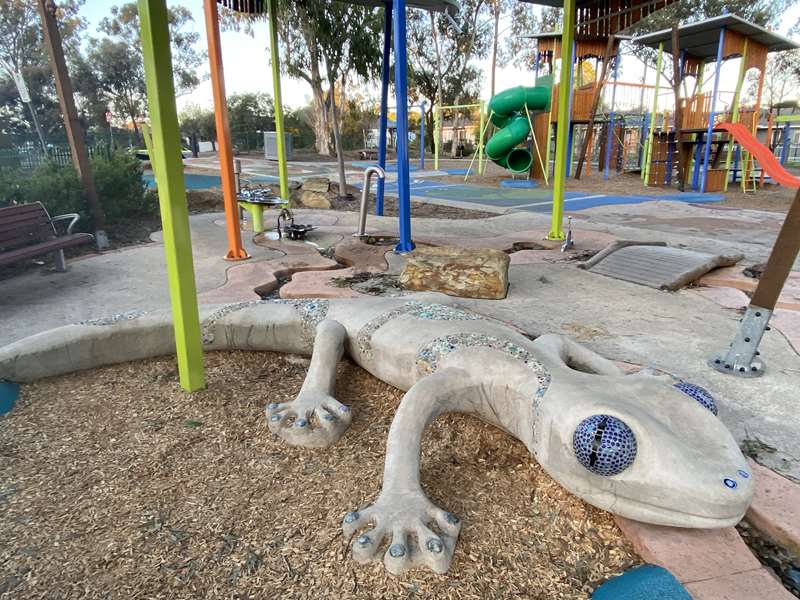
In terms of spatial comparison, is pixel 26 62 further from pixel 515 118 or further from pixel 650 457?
pixel 650 457

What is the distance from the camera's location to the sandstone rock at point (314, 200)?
10094 mm

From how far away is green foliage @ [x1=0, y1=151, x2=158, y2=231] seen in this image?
248 inches

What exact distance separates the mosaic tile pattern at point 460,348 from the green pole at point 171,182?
1122mm

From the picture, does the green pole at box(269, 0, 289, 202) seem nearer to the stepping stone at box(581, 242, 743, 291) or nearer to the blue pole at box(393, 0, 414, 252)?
the blue pole at box(393, 0, 414, 252)

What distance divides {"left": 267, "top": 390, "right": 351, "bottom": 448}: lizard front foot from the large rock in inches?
81.1

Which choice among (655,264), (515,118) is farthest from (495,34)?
(655,264)

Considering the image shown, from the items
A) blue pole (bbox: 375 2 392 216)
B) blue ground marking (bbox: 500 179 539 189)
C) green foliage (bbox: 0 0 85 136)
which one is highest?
green foliage (bbox: 0 0 85 136)

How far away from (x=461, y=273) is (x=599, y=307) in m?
1.06

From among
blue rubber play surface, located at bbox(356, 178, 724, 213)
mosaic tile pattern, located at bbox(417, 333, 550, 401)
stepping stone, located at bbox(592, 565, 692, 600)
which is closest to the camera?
stepping stone, located at bbox(592, 565, 692, 600)

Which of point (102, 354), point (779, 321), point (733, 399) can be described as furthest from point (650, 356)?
point (102, 354)

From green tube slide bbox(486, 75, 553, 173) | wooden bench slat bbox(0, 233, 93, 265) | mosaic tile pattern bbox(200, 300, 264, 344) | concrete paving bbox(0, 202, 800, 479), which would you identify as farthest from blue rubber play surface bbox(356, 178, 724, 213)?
mosaic tile pattern bbox(200, 300, 264, 344)

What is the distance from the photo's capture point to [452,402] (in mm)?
2055

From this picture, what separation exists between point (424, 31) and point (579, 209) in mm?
25197

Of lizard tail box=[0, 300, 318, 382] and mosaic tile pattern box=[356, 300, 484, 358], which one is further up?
mosaic tile pattern box=[356, 300, 484, 358]
